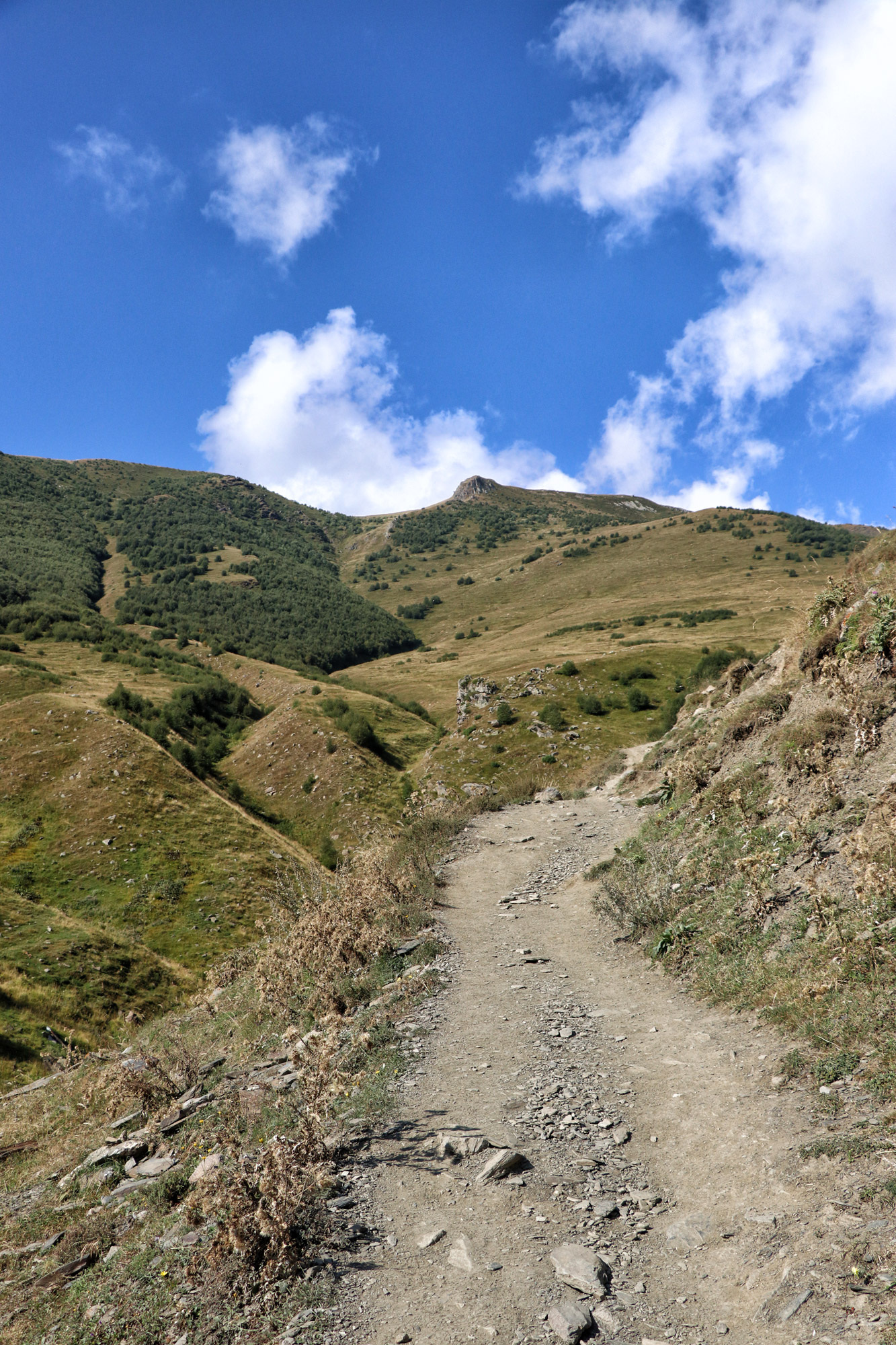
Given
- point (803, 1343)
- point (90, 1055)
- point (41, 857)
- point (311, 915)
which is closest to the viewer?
point (803, 1343)

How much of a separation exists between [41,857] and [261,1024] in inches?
1244

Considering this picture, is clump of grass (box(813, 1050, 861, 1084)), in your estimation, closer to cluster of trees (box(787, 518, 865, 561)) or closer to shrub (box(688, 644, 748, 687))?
shrub (box(688, 644, 748, 687))

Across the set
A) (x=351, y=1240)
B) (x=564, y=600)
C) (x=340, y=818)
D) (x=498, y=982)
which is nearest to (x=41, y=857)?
(x=340, y=818)

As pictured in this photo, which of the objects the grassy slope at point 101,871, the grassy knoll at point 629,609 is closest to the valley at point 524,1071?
the grassy slope at point 101,871

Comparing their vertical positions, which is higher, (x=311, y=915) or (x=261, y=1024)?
(x=311, y=915)

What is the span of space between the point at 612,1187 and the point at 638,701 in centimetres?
4863

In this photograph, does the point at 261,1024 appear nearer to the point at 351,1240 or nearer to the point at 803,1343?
the point at 351,1240

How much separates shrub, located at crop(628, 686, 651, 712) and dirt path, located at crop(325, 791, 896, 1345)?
4314cm

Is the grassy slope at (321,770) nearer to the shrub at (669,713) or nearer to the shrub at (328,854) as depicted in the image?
the shrub at (328,854)

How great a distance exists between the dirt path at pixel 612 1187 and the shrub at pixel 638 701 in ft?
142

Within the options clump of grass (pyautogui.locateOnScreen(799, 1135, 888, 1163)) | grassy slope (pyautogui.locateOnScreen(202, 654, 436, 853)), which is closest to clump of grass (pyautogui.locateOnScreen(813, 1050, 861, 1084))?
clump of grass (pyautogui.locateOnScreen(799, 1135, 888, 1163))

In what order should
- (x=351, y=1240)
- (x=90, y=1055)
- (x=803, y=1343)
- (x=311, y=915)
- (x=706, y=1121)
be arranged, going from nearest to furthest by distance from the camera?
(x=803, y=1343) → (x=351, y=1240) → (x=706, y=1121) → (x=311, y=915) → (x=90, y=1055)

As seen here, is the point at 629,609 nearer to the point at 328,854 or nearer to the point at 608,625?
the point at 608,625

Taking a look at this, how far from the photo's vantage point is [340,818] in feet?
159
